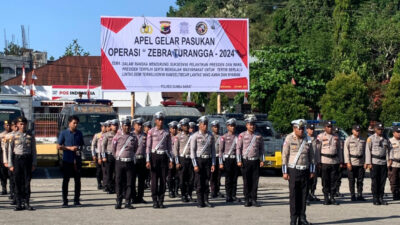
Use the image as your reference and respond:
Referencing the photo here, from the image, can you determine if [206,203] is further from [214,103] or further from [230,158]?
[214,103]

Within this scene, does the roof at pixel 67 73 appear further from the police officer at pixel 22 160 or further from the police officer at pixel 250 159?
the police officer at pixel 250 159

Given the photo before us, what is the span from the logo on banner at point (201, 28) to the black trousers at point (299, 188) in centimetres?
2001

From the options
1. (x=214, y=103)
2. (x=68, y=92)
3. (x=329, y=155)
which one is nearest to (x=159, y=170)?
(x=329, y=155)

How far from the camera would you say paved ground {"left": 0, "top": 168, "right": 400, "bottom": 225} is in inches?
528

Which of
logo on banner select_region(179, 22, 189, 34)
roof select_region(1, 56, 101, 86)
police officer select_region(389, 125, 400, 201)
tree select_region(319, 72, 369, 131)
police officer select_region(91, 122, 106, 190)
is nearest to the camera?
police officer select_region(389, 125, 400, 201)

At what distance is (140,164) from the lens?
1669cm

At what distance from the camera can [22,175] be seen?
50.8 ft

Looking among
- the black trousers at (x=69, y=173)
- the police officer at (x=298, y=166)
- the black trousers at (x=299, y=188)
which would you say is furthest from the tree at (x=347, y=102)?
the black trousers at (x=299, y=188)

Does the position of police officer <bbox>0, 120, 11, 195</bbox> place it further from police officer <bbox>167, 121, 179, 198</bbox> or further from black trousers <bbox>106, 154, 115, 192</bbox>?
police officer <bbox>167, 121, 179, 198</bbox>

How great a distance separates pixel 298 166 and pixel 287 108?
31790 millimetres

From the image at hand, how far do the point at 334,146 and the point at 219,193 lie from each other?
336 cm

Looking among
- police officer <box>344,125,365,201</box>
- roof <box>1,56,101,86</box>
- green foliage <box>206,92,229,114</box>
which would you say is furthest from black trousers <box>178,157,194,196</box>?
roof <box>1,56,101,86</box>

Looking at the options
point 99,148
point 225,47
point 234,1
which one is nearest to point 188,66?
point 225,47

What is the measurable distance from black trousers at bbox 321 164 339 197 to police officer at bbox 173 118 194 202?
305cm
